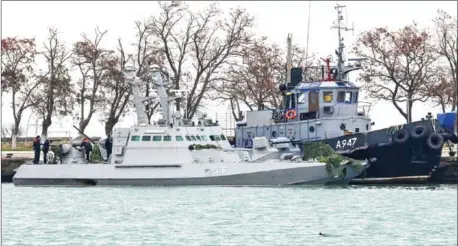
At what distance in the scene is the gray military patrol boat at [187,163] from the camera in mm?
47812

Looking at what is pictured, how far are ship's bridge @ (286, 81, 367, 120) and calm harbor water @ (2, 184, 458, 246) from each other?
568cm

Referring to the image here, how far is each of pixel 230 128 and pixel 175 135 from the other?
1335 centimetres

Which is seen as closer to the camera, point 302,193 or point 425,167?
point 302,193

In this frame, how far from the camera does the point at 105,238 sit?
88.7 feet

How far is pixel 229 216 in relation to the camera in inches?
1297

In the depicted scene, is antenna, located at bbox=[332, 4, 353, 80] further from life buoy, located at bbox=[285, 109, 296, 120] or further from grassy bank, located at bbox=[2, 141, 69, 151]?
grassy bank, located at bbox=[2, 141, 69, 151]

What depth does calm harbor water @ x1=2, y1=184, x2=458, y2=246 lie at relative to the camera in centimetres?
2681

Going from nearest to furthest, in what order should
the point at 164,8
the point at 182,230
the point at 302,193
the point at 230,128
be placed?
1. the point at 182,230
2. the point at 302,193
3. the point at 230,128
4. the point at 164,8

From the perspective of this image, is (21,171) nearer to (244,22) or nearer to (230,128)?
(230,128)

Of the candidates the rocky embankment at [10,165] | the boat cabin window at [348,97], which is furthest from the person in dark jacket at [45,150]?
the boat cabin window at [348,97]

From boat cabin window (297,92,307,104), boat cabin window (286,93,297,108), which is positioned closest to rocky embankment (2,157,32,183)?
boat cabin window (286,93,297,108)

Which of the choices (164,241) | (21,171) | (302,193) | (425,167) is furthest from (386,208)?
(21,171)

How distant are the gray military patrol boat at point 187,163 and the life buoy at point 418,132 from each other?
2.94 metres

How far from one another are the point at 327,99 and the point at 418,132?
426cm
